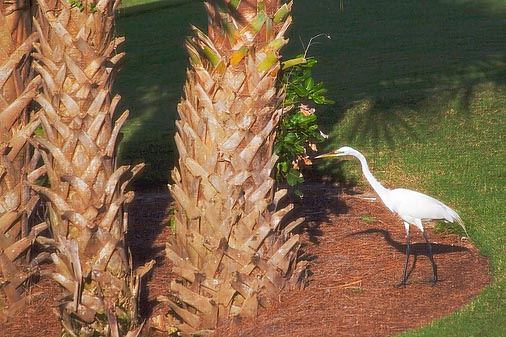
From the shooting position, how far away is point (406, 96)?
12180mm

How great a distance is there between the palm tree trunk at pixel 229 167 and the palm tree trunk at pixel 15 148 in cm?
123

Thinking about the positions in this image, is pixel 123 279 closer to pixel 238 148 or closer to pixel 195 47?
pixel 238 148

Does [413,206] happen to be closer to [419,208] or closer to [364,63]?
[419,208]

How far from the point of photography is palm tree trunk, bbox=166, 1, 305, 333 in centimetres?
626

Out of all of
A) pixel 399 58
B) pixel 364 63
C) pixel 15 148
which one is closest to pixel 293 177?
pixel 15 148

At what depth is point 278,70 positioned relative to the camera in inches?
252

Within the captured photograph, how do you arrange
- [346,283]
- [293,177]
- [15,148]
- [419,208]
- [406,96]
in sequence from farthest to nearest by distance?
[406,96]
[419,208]
[293,177]
[346,283]
[15,148]

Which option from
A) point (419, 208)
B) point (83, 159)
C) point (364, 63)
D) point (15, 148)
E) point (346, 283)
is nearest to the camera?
point (83, 159)

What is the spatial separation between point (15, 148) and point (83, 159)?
88 cm

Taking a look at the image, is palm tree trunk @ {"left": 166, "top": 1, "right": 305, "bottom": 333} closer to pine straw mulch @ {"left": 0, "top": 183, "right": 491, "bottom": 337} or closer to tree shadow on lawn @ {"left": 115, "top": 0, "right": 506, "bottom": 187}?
pine straw mulch @ {"left": 0, "top": 183, "right": 491, "bottom": 337}

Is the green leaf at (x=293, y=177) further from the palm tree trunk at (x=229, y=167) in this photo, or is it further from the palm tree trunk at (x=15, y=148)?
the palm tree trunk at (x=15, y=148)

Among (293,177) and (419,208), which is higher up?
(293,177)

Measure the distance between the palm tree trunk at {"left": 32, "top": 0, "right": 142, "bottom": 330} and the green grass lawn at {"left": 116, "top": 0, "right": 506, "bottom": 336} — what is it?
238 cm

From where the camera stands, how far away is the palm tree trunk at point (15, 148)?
22.4 ft
